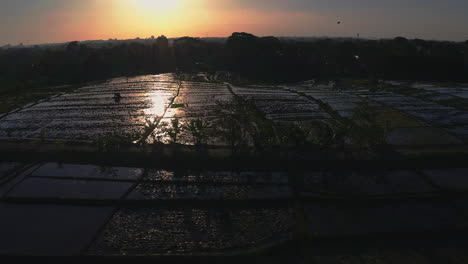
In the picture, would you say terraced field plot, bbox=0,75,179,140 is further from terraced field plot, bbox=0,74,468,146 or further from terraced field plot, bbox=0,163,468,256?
terraced field plot, bbox=0,163,468,256

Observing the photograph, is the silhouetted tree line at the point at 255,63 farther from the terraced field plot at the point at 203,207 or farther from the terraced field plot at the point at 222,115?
the terraced field plot at the point at 203,207

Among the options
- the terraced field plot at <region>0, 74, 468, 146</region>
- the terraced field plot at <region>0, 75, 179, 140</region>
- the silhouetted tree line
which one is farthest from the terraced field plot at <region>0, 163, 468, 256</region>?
the silhouetted tree line

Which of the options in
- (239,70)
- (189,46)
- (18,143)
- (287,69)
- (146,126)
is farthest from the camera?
(189,46)

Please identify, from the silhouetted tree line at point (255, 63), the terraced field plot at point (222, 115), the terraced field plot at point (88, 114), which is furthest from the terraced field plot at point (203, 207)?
the silhouetted tree line at point (255, 63)

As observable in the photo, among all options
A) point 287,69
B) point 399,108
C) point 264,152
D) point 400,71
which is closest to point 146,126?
point 264,152

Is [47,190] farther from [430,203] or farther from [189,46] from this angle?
[189,46]

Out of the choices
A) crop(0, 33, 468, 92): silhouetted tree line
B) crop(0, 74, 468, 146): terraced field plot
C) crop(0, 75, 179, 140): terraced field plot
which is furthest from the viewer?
crop(0, 33, 468, 92): silhouetted tree line

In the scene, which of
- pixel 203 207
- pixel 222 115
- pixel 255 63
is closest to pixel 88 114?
pixel 222 115

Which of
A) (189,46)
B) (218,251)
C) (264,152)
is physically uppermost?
(189,46)

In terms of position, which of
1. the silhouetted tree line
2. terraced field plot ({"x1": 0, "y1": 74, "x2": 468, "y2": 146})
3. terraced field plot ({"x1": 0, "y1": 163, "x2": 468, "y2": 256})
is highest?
the silhouetted tree line
